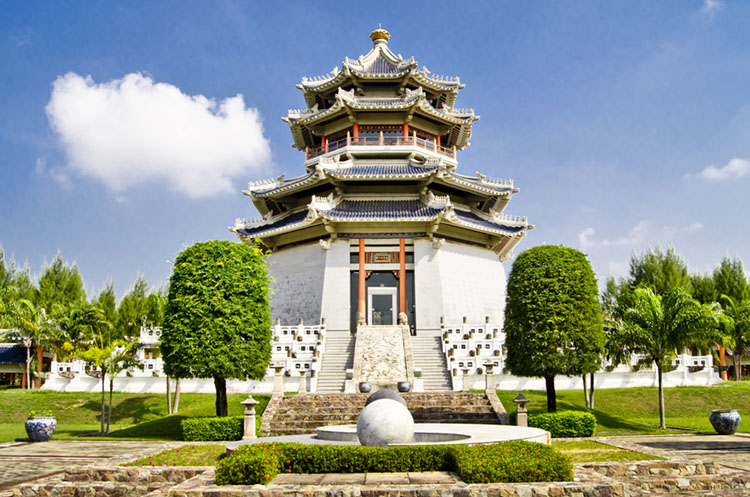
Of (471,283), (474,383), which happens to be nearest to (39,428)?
(474,383)

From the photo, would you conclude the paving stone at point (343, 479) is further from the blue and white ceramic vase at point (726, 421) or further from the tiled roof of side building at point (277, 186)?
the tiled roof of side building at point (277, 186)

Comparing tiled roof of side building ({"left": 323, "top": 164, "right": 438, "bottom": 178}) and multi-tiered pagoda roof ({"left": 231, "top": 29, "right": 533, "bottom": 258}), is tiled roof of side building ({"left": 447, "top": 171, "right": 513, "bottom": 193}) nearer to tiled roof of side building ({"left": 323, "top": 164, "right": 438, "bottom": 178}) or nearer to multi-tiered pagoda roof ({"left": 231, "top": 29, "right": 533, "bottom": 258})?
multi-tiered pagoda roof ({"left": 231, "top": 29, "right": 533, "bottom": 258})

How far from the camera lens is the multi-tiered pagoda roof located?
3328 cm

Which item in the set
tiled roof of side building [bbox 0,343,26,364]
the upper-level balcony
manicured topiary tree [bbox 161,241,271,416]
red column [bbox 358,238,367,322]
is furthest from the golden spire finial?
tiled roof of side building [bbox 0,343,26,364]

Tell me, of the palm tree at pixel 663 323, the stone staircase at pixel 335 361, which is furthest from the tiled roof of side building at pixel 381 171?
the palm tree at pixel 663 323

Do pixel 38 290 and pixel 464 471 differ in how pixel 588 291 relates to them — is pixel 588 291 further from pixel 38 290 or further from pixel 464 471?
pixel 38 290

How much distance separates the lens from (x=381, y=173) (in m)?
33.5

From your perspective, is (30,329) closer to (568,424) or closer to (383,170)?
(383,170)

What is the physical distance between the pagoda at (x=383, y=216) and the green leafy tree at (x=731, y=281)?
21.4 m

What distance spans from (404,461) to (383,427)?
4.56 feet

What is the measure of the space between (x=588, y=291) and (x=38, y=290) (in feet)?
153

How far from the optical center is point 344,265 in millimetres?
33125

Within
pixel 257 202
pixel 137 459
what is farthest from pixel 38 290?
pixel 137 459

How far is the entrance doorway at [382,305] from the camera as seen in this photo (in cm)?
3341
